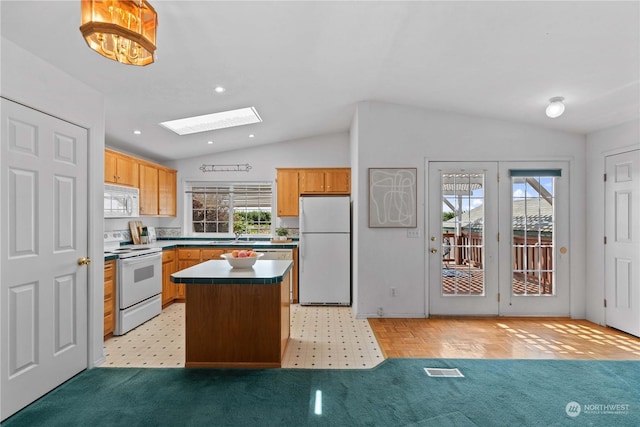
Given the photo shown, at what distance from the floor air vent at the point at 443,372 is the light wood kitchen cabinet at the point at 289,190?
3.22 meters

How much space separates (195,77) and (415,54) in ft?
6.51

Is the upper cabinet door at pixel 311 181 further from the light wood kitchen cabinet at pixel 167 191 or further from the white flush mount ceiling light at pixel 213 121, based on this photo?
the light wood kitchen cabinet at pixel 167 191

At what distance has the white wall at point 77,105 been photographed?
2.06 metres

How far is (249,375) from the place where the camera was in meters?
2.59

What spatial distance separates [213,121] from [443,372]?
3895mm

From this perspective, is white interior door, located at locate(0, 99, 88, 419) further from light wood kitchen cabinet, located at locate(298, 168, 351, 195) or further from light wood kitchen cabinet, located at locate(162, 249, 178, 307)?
light wood kitchen cabinet, located at locate(298, 168, 351, 195)

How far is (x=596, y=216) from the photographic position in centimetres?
397

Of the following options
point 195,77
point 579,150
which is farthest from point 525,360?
point 195,77

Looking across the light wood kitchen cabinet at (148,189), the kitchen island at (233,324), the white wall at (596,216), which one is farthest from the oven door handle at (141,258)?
the white wall at (596,216)

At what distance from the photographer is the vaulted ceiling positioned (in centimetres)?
211

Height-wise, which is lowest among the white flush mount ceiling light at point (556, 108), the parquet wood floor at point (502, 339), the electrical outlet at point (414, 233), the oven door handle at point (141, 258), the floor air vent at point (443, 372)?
the parquet wood floor at point (502, 339)

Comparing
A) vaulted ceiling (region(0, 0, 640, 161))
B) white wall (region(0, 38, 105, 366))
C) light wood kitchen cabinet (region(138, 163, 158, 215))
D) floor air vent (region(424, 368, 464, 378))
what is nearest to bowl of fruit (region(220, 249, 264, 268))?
white wall (region(0, 38, 105, 366))

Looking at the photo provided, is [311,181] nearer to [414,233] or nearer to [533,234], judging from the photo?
[414,233]

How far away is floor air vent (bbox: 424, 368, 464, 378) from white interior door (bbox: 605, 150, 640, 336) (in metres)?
2.41
